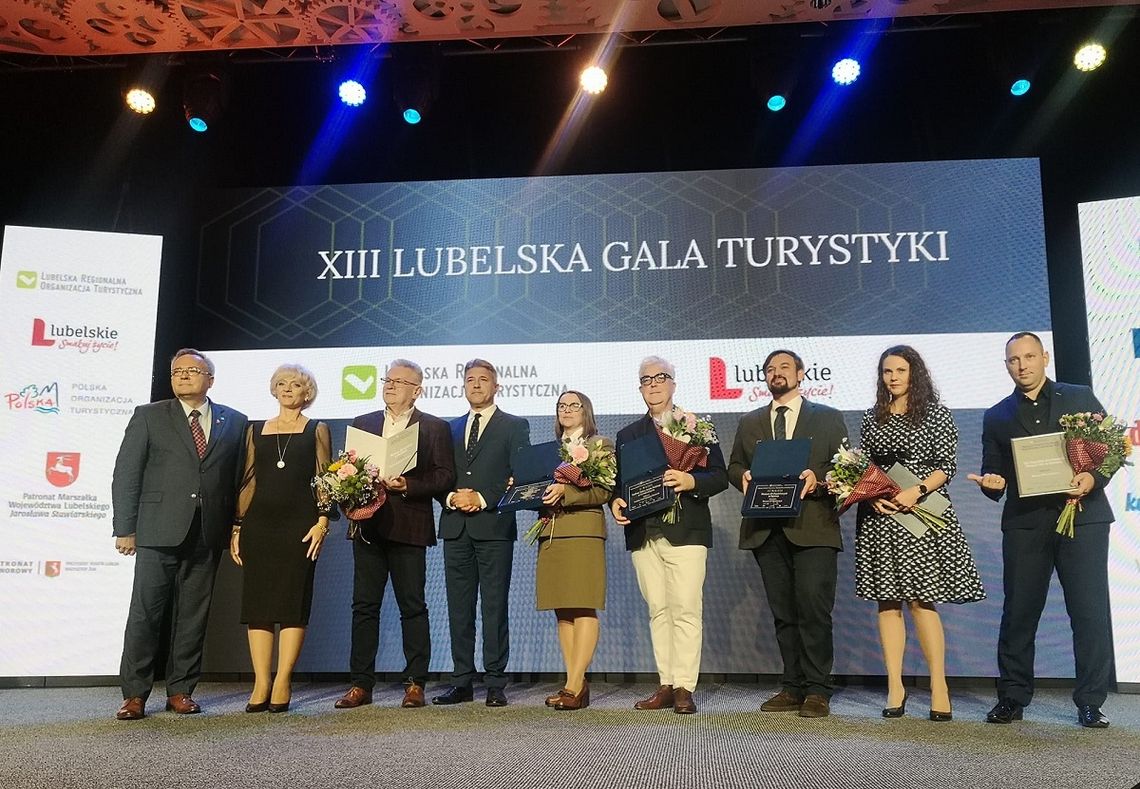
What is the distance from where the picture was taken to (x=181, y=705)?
4.08 metres

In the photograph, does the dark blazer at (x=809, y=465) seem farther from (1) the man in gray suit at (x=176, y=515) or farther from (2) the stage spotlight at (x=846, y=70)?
(2) the stage spotlight at (x=846, y=70)

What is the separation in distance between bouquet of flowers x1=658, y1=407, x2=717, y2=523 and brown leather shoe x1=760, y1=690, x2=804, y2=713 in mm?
932

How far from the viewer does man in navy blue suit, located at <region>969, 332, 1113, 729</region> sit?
3.79 meters

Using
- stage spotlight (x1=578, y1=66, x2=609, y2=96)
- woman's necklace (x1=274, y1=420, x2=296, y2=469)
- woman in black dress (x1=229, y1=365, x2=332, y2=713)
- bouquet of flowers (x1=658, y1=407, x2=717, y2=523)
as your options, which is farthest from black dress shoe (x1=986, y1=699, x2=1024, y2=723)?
stage spotlight (x1=578, y1=66, x2=609, y2=96)

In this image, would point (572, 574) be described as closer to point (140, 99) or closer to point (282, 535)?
point (282, 535)

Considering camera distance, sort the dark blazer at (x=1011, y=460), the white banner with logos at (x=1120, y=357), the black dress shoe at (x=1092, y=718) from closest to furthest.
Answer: the black dress shoe at (x=1092, y=718)
the dark blazer at (x=1011, y=460)
the white banner with logos at (x=1120, y=357)

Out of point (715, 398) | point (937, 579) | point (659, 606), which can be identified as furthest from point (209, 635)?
point (937, 579)

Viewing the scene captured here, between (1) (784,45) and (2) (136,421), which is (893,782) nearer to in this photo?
(2) (136,421)

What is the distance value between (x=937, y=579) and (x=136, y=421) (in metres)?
3.67

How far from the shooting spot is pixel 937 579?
377cm

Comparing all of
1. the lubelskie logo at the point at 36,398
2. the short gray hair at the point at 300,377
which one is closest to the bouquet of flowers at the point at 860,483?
the short gray hair at the point at 300,377

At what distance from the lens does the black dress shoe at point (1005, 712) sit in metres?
3.79

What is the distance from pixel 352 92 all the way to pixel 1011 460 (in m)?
4.52

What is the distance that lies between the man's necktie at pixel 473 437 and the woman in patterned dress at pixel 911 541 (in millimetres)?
1849
